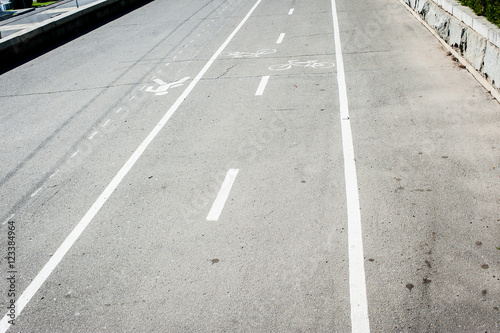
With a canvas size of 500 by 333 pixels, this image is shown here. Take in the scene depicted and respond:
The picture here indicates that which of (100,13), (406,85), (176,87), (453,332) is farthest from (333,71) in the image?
(100,13)

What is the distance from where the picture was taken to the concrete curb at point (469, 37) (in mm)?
8898

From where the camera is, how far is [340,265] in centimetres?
502

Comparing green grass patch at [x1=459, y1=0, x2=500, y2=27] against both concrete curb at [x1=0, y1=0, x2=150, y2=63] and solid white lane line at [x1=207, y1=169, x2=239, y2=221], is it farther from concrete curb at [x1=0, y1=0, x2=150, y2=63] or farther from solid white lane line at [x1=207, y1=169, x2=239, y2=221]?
concrete curb at [x1=0, y1=0, x2=150, y2=63]

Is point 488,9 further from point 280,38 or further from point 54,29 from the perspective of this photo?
point 54,29

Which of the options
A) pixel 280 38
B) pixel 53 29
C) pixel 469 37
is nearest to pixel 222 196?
pixel 469 37

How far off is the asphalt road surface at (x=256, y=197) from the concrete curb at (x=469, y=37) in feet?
0.90

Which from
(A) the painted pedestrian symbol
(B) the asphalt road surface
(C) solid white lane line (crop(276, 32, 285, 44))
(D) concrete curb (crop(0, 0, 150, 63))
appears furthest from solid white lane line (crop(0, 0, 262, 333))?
(D) concrete curb (crop(0, 0, 150, 63))

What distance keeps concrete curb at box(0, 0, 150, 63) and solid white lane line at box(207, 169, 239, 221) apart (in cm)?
1115

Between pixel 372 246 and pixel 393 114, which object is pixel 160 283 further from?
pixel 393 114

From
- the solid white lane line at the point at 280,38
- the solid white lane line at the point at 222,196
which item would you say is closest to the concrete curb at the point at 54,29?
the solid white lane line at the point at 280,38

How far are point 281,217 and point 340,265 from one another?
1174mm

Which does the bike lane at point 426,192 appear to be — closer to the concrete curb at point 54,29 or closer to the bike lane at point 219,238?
the bike lane at point 219,238

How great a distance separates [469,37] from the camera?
10320 millimetres

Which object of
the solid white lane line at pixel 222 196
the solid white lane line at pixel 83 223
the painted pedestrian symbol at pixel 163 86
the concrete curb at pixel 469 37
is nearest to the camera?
the solid white lane line at pixel 83 223
